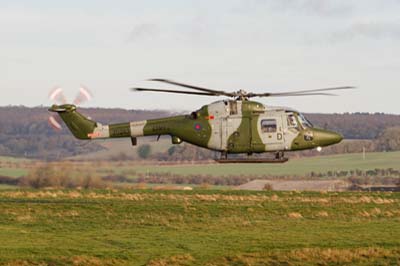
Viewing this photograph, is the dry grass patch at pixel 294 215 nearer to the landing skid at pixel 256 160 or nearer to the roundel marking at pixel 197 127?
the landing skid at pixel 256 160

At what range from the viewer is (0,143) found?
10331 centimetres

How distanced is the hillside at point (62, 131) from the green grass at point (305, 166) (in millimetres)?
8122

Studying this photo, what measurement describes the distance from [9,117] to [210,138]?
308 feet

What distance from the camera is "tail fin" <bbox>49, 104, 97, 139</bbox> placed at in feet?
165

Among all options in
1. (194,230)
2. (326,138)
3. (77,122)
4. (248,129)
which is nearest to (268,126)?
(248,129)

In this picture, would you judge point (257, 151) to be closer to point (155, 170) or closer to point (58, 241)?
point (58, 241)

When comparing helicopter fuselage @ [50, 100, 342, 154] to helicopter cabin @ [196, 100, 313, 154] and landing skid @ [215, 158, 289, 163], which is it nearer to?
helicopter cabin @ [196, 100, 313, 154]

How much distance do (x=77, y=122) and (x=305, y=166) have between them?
76.3 meters

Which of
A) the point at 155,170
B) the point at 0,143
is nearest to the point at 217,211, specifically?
the point at 155,170

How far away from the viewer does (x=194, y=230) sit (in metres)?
45.6

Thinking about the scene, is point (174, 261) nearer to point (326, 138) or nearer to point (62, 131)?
point (326, 138)

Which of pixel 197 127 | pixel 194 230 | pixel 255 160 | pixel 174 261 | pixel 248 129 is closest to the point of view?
pixel 174 261

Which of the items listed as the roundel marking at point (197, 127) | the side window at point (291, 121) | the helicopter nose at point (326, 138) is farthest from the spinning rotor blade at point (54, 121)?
the helicopter nose at point (326, 138)

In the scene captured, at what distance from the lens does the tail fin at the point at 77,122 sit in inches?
1976
